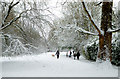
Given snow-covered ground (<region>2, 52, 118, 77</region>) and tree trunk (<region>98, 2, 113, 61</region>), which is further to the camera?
tree trunk (<region>98, 2, 113, 61</region>)

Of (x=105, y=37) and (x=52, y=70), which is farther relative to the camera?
(x=105, y=37)

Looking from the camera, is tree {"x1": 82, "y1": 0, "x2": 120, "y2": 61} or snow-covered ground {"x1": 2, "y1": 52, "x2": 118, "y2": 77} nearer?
snow-covered ground {"x1": 2, "y1": 52, "x2": 118, "y2": 77}

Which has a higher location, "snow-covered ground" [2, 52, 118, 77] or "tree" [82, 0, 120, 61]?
"tree" [82, 0, 120, 61]

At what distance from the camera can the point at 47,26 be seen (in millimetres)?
7312

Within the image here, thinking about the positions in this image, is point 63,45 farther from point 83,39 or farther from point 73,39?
point 83,39

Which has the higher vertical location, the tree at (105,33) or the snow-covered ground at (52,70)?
the tree at (105,33)

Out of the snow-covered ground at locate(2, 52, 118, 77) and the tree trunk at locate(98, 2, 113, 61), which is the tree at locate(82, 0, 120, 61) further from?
the snow-covered ground at locate(2, 52, 118, 77)

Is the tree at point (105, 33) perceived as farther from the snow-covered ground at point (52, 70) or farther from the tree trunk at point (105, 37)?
the snow-covered ground at point (52, 70)

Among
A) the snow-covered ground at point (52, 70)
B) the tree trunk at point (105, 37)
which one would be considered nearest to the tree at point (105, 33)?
the tree trunk at point (105, 37)

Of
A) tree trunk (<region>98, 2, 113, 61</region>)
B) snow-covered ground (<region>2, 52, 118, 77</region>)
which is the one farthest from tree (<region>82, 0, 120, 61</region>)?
snow-covered ground (<region>2, 52, 118, 77</region>)

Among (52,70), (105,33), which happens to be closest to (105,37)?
(105,33)

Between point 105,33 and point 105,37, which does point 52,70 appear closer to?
point 105,37

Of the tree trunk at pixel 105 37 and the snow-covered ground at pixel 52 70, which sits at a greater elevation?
the tree trunk at pixel 105 37

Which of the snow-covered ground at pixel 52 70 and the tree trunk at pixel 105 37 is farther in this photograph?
the tree trunk at pixel 105 37
